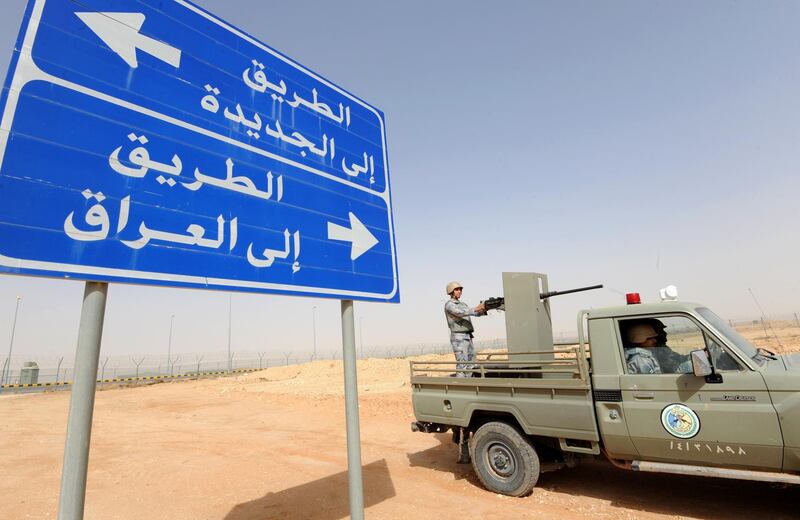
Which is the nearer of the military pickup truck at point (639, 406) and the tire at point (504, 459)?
the military pickup truck at point (639, 406)

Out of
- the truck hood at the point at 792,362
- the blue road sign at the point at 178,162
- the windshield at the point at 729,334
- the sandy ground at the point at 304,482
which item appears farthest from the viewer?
the sandy ground at the point at 304,482

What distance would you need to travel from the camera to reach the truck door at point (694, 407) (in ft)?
12.6

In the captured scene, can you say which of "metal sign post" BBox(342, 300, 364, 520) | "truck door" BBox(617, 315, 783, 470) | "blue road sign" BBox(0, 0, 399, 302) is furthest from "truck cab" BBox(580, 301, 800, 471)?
"metal sign post" BBox(342, 300, 364, 520)

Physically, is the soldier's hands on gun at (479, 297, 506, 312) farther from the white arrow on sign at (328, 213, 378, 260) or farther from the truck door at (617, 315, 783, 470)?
the white arrow on sign at (328, 213, 378, 260)

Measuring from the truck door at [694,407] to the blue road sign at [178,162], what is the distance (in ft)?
10.6

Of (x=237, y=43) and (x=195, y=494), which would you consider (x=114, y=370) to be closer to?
(x=195, y=494)

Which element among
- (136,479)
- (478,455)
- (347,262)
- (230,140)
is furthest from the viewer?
(136,479)

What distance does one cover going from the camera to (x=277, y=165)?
272 cm

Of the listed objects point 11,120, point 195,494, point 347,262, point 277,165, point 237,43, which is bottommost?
point 195,494

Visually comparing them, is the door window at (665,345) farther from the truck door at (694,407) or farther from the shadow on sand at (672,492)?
the shadow on sand at (672,492)

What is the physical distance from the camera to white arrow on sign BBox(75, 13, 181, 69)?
1.94 metres

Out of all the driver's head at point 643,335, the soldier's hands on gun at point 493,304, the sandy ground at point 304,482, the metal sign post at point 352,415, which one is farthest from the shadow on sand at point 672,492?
the metal sign post at point 352,415

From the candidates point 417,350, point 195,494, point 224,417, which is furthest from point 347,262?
point 417,350

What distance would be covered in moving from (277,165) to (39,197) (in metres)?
1.32
